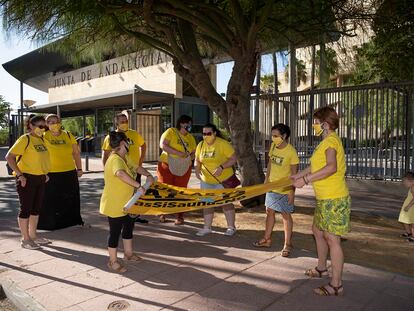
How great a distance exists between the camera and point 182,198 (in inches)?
211

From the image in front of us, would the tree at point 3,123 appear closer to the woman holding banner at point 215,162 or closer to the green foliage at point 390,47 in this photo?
the green foliage at point 390,47

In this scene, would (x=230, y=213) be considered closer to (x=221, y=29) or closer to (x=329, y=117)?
(x=329, y=117)

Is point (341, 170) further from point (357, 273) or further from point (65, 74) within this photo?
point (65, 74)

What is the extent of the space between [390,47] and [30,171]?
10.7 m

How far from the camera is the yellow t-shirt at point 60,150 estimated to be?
5.91 m

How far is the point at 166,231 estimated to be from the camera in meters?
6.27

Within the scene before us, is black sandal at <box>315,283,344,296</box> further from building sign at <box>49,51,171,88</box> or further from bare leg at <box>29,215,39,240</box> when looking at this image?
building sign at <box>49,51,171,88</box>

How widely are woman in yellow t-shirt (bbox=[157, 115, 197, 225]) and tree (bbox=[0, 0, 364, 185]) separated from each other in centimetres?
141

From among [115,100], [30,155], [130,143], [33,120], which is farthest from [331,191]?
[115,100]

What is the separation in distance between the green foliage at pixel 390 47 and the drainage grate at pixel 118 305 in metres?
6.81

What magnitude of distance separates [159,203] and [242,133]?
2.96 meters

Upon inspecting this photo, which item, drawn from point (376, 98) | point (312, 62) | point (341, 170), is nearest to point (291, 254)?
point (341, 170)

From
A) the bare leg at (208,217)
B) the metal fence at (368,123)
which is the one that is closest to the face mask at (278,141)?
the bare leg at (208,217)

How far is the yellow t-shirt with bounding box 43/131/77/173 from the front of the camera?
5914mm
